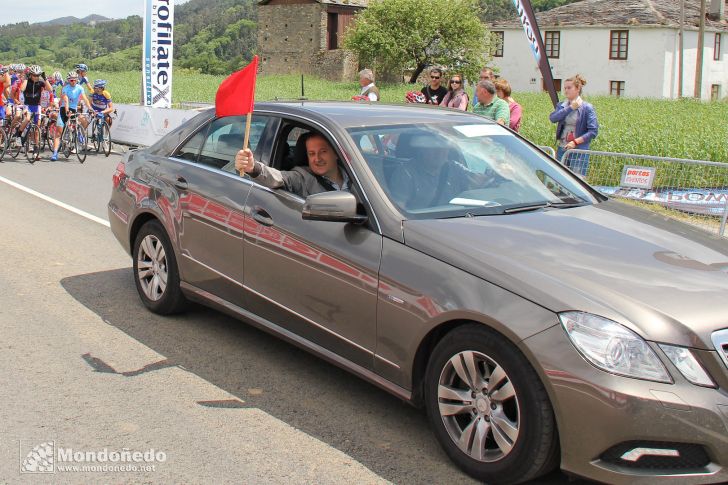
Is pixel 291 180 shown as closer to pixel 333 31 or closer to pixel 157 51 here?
pixel 157 51

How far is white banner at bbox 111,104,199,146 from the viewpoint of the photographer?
20078mm

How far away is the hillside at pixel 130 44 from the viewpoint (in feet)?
393

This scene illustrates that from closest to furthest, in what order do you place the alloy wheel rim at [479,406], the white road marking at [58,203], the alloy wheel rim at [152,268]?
the alloy wheel rim at [479,406], the alloy wheel rim at [152,268], the white road marking at [58,203]

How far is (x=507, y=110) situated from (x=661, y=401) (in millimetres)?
7849

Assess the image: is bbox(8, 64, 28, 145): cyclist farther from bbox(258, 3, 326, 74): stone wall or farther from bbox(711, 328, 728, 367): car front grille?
bbox(258, 3, 326, 74): stone wall

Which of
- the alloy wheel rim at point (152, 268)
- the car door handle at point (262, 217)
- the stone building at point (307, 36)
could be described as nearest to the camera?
the car door handle at point (262, 217)

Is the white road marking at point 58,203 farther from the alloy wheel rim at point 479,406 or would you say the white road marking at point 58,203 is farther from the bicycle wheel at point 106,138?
the alloy wheel rim at point 479,406

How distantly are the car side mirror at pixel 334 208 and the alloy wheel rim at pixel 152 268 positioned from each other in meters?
2.06

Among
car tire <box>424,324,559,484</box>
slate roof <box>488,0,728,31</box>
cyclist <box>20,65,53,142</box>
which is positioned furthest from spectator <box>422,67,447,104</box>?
slate roof <box>488,0,728,31</box>

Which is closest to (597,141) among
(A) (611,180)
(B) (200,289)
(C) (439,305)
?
(A) (611,180)

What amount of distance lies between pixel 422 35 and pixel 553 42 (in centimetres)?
1128

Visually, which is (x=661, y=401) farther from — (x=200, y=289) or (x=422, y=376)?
(x=200, y=289)

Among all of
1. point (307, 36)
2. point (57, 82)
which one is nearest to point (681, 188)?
point (57, 82)

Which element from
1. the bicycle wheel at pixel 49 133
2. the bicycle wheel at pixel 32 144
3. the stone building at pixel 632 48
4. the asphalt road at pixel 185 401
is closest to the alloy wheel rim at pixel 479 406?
the asphalt road at pixel 185 401
